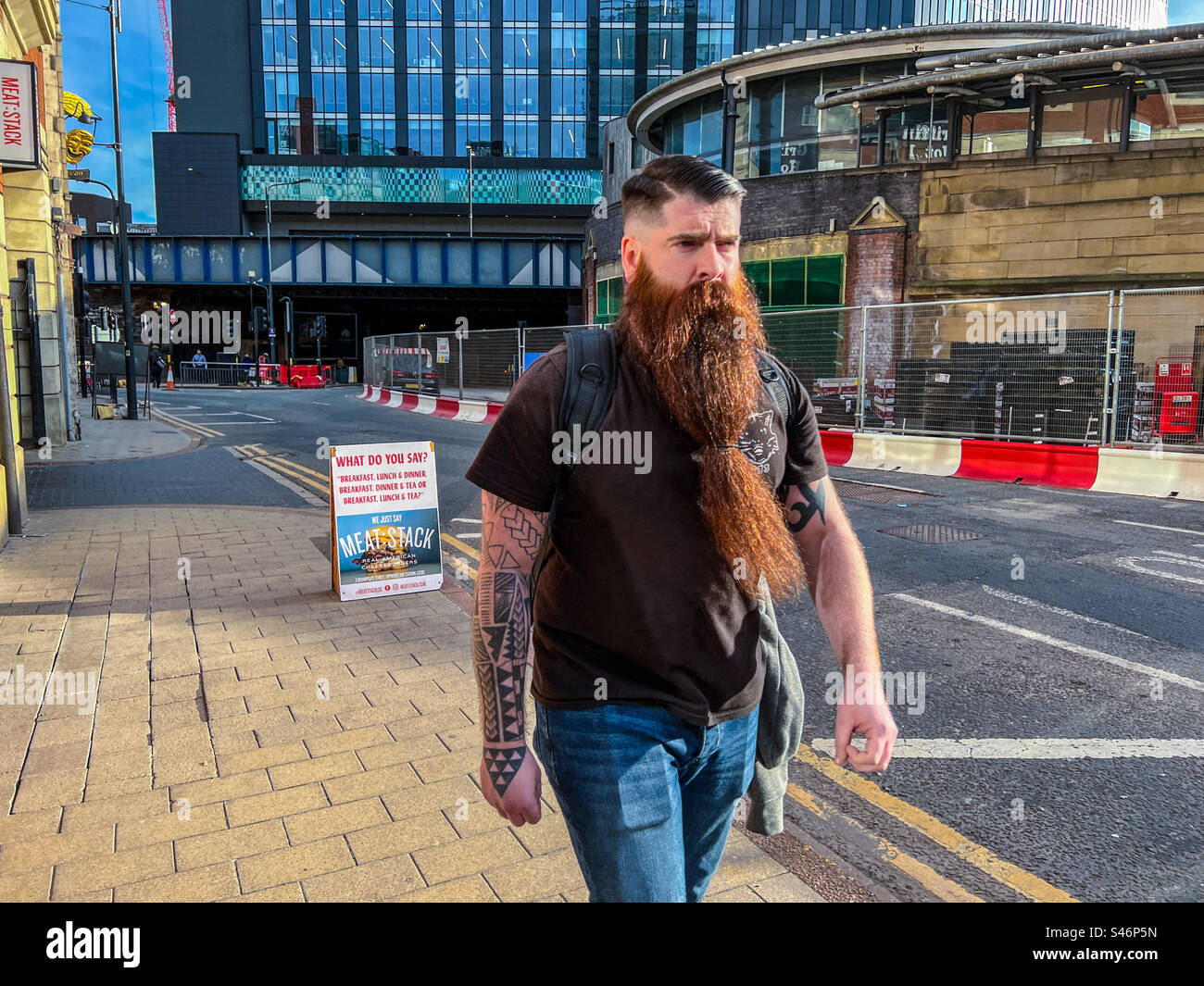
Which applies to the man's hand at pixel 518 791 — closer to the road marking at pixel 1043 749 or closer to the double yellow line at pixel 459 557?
the road marking at pixel 1043 749

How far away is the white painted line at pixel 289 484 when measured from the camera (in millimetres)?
10734

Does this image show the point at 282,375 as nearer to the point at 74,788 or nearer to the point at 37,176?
the point at 37,176

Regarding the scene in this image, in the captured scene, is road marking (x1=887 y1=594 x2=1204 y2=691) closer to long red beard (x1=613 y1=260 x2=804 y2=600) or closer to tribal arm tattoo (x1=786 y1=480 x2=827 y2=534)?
tribal arm tattoo (x1=786 y1=480 x2=827 y2=534)

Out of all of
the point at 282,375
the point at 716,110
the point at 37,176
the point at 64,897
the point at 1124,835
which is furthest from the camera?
the point at 282,375

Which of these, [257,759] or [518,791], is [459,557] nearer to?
[257,759]

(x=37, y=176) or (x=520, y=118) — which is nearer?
(x=37, y=176)

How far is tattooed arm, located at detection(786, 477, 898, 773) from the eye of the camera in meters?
2.02

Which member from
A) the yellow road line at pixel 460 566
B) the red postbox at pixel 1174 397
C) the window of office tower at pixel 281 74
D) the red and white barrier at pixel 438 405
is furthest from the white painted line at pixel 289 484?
the window of office tower at pixel 281 74

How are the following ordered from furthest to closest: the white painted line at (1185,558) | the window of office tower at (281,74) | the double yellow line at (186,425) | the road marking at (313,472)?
the window of office tower at (281,74) → the double yellow line at (186,425) → the road marking at (313,472) → the white painted line at (1185,558)

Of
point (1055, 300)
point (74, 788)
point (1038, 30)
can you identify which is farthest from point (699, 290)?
point (1038, 30)

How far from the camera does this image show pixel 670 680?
1.80 meters

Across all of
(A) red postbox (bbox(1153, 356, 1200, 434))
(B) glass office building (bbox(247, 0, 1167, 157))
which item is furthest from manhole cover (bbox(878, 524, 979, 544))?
(B) glass office building (bbox(247, 0, 1167, 157))

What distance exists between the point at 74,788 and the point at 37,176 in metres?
15.3

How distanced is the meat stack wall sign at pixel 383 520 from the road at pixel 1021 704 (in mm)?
770
